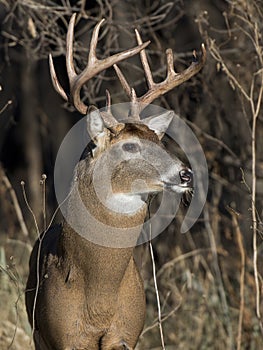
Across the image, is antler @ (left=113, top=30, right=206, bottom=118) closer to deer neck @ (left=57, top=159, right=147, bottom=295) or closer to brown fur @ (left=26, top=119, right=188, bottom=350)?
brown fur @ (left=26, top=119, right=188, bottom=350)

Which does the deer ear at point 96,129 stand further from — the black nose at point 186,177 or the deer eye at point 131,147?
the black nose at point 186,177

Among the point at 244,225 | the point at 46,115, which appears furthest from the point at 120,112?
the point at 46,115

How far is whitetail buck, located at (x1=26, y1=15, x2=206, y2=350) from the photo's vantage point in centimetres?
589

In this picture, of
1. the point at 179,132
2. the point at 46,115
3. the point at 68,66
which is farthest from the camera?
the point at 46,115

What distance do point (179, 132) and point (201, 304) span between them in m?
1.55

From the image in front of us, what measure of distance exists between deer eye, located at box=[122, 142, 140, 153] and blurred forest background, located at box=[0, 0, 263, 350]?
4.81ft

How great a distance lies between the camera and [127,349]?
5.96 metres

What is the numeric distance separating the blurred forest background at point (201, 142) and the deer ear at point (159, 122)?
833 millimetres

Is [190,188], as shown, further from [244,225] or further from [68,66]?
[244,225]

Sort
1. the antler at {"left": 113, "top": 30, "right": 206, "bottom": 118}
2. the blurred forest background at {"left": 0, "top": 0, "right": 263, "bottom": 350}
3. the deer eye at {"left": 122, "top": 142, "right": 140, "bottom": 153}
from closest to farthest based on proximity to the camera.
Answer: the deer eye at {"left": 122, "top": 142, "right": 140, "bottom": 153} → the antler at {"left": 113, "top": 30, "right": 206, "bottom": 118} → the blurred forest background at {"left": 0, "top": 0, "right": 263, "bottom": 350}

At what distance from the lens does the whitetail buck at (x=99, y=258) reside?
5.89 m

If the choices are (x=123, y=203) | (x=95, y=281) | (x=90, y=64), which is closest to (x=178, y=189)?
(x=123, y=203)

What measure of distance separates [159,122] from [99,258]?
3.41 ft

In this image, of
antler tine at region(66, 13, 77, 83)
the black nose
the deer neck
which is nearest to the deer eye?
the deer neck
